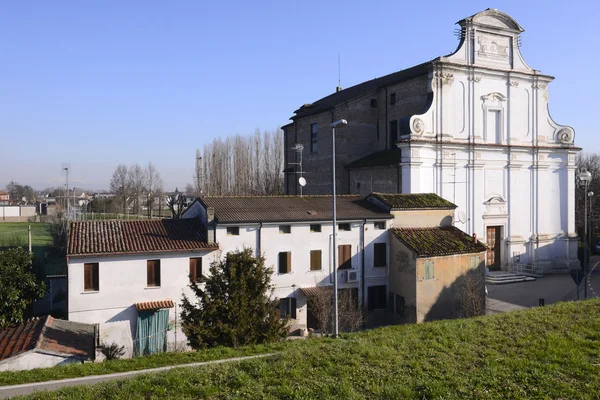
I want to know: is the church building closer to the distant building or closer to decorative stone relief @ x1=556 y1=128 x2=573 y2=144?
decorative stone relief @ x1=556 y1=128 x2=573 y2=144

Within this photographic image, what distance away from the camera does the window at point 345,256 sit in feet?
72.8

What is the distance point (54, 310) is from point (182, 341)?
1027cm

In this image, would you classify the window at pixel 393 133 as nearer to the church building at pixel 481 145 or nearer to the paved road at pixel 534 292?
the church building at pixel 481 145

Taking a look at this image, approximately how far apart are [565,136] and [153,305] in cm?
2886

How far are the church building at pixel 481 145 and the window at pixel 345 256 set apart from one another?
686 centimetres

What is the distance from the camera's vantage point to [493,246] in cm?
2994

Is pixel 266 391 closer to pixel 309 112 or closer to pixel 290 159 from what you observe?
pixel 309 112

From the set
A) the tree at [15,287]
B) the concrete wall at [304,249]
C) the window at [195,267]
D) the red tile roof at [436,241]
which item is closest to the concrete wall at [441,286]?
the red tile roof at [436,241]

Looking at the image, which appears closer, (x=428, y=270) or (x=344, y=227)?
(x=428, y=270)

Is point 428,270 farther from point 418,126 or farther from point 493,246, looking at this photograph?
point 493,246

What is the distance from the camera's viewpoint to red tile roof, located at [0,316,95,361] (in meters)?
14.5

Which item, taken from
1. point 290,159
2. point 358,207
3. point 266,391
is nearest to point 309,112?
point 290,159

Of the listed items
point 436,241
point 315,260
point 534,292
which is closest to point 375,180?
point 436,241

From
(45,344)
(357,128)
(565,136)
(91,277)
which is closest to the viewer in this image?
(45,344)
